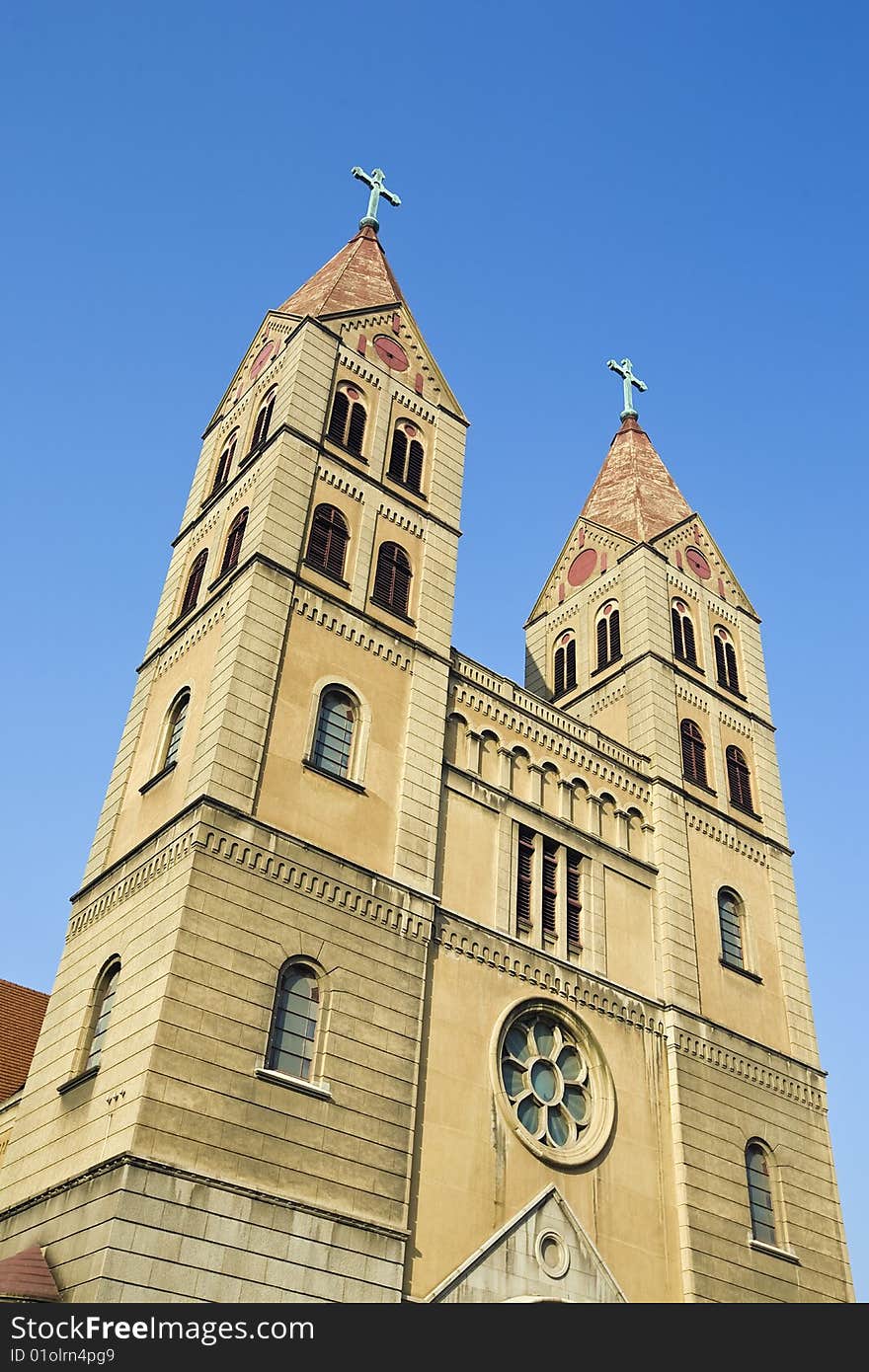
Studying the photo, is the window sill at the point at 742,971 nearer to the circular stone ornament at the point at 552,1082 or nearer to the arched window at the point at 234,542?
the circular stone ornament at the point at 552,1082

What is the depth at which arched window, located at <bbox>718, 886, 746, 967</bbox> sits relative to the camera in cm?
3159

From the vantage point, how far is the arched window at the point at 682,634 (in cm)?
3697

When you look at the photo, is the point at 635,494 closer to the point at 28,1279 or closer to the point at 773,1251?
the point at 773,1251

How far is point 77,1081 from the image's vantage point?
850 inches

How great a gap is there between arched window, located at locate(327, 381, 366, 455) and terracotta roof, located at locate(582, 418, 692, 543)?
430 inches

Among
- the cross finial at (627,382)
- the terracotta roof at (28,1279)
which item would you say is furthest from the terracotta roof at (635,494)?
the terracotta roof at (28,1279)

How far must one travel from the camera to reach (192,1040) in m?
20.0

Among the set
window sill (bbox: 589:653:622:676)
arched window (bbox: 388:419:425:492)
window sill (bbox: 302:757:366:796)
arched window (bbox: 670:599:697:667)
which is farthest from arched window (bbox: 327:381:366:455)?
arched window (bbox: 670:599:697:667)

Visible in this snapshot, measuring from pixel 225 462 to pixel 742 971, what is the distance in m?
18.4

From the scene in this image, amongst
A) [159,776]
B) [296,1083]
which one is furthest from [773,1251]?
[159,776]

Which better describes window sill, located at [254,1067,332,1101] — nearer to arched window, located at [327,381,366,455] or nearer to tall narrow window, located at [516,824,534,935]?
tall narrow window, located at [516,824,534,935]

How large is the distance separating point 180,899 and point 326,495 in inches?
447
